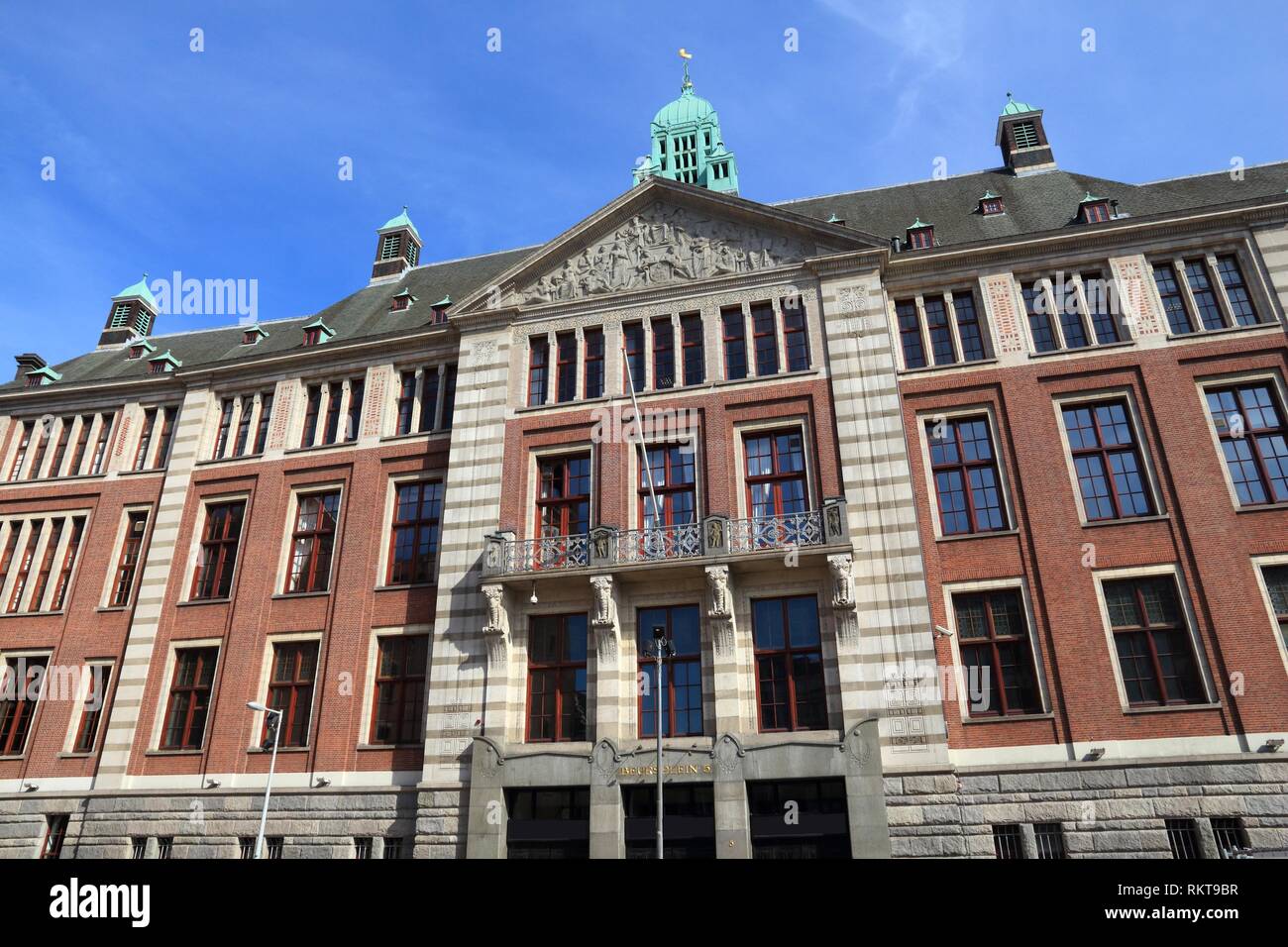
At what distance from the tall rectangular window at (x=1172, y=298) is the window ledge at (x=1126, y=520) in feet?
20.0

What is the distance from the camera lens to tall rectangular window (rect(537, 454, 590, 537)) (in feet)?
85.8

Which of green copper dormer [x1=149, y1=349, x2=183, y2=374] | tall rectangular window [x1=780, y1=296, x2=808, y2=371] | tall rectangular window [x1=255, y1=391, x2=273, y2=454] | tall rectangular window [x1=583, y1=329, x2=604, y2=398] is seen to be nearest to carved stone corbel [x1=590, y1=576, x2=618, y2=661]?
tall rectangular window [x1=583, y1=329, x2=604, y2=398]

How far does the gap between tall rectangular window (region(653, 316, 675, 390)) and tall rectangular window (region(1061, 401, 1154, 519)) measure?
1234 centimetres

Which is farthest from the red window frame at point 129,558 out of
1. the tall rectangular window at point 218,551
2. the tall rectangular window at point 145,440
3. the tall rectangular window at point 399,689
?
the tall rectangular window at point 399,689

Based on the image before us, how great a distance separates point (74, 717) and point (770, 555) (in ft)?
83.0

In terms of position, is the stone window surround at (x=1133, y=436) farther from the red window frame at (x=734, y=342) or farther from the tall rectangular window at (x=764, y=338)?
the red window frame at (x=734, y=342)

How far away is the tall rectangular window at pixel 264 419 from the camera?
31.6m

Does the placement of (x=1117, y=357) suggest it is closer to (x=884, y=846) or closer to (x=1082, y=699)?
(x=1082, y=699)

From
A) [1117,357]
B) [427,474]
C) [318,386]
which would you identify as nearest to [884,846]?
[1117,357]

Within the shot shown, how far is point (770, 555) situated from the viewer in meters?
22.4

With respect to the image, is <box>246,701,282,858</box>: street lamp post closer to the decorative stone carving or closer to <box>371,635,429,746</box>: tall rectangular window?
<box>371,635,429,746</box>: tall rectangular window

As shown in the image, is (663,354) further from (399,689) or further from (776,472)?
(399,689)
